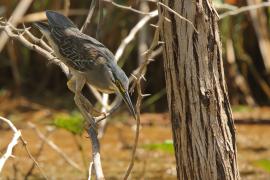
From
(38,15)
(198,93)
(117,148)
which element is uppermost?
(38,15)

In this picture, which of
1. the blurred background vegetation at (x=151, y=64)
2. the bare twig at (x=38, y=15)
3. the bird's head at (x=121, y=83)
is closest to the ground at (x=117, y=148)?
the blurred background vegetation at (x=151, y=64)

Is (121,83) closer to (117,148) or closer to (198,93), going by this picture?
(198,93)

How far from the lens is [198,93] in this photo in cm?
288

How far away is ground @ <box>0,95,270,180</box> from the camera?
512 centimetres

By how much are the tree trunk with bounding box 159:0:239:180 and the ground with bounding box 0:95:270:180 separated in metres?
1.84

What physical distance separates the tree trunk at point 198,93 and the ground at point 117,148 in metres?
1.84

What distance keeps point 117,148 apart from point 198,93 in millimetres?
2782

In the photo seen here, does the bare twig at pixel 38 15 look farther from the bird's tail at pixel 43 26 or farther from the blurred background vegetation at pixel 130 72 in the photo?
the bird's tail at pixel 43 26

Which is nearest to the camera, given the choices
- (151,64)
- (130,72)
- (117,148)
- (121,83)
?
(121,83)

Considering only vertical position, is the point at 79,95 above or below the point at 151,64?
below

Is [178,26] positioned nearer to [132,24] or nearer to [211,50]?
[211,50]

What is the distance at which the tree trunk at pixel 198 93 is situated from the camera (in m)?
2.86

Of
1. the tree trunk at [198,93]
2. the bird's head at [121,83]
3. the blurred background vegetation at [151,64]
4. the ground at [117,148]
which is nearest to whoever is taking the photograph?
the tree trunk at [198,93]

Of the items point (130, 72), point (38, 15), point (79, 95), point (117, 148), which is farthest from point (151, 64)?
point (79, 95)
